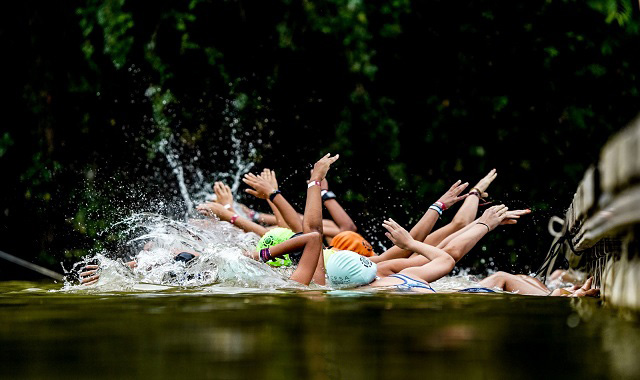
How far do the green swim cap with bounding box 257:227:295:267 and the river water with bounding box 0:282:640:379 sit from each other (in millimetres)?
2229

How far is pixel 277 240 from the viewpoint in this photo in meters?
6.01

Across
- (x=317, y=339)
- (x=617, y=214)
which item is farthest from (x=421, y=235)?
(x=317, y=339)

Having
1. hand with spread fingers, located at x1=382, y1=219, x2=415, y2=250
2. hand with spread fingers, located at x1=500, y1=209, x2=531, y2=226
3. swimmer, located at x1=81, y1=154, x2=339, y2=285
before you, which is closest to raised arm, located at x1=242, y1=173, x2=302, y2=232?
swimmer, located at x1=81, y1=154, x2=339, y2=285

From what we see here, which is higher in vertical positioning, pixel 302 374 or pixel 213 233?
pixel 213 233

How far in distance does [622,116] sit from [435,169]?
2.08 meters

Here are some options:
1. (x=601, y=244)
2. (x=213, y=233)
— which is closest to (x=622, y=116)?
(x=213, y=233)

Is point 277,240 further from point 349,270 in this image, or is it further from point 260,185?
point 349,270

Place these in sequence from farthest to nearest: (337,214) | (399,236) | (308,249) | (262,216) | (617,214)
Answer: (262,216), (337,214), (399,236), (308,249), (617,214)

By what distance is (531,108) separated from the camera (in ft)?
29.2

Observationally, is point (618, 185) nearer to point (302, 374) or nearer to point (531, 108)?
point (302, 374)

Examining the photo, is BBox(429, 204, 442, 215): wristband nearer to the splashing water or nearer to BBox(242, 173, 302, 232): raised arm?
BBox(242, 173, 302, 232): raised arm

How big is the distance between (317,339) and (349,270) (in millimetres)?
2983

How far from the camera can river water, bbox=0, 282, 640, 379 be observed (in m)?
1.75

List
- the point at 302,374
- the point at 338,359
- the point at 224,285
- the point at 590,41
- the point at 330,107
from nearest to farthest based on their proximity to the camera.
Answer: the point at 302,374, the point at 338,359, the point at 224,285, the point at 590,41, the point at 330,107
